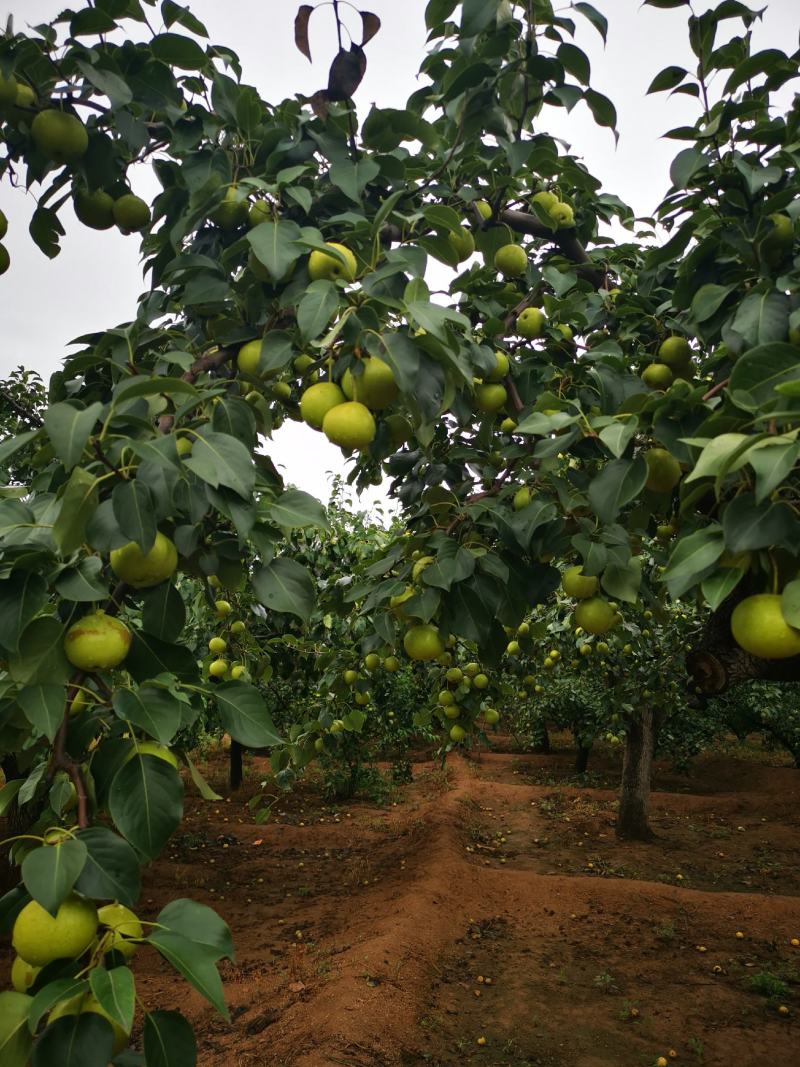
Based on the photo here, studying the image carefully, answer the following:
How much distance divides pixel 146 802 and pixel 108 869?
116 mm

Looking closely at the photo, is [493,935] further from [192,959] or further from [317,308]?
[317,308]

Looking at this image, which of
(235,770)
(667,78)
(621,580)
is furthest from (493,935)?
(235,770)

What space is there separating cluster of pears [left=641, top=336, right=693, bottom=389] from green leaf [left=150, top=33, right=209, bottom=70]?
1460 millimetres

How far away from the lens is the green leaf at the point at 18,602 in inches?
42.3

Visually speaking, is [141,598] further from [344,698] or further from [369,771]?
[369,771]

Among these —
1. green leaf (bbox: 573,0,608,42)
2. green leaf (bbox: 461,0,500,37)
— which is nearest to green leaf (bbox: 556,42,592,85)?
green leaf (bbox: 573,0,608,42)

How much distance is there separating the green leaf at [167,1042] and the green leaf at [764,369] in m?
1.34

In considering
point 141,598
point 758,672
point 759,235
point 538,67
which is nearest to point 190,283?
point 141,598

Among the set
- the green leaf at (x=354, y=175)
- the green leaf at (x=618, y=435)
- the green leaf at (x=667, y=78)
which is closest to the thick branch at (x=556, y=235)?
the green leaf at (x=667, y=78)

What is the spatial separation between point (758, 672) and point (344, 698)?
2244 mm

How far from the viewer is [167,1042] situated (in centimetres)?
101

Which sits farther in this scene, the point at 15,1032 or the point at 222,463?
the point at 222,463

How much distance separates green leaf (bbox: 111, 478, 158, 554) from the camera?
1109mm

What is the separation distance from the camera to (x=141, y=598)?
1.46 meters
